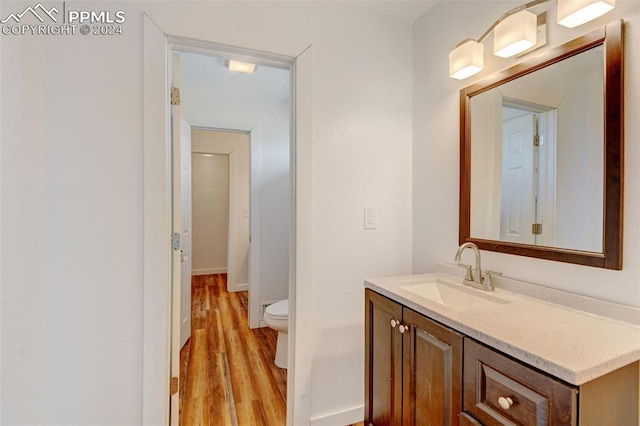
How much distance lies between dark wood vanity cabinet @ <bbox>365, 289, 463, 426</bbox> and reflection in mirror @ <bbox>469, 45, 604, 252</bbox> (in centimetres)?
59

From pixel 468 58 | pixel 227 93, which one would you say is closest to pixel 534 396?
pixel 468 58

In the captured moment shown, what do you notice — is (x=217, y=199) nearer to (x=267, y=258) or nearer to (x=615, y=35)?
(x=267, y=258)

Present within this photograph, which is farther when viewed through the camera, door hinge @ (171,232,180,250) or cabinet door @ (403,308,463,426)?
door hinge @ (171,232,180,250)

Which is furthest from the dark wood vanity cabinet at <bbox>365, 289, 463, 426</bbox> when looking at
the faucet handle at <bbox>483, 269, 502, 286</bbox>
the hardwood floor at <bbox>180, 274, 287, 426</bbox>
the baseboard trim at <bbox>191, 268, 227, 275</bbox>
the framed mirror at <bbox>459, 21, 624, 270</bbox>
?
the baseboard trim at <bbox>191, 268, 227, 275</bbox>

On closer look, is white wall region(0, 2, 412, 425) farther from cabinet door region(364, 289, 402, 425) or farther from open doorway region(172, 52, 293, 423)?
open doorway region(172, 52, 293, 423)

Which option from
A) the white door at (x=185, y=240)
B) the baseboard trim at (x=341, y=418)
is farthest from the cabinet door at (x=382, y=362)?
the white door at (x=185, y=240)

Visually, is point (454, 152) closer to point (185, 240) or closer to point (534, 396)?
point (534, 396)

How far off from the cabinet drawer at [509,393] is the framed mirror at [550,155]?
21.3 inches

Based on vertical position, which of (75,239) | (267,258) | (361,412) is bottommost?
(361,412)

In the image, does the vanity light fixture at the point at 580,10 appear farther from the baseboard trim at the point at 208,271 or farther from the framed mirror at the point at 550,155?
the baseboard trim at the point at 208,271

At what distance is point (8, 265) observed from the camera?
1.18 m

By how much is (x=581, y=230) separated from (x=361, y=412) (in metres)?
1.43

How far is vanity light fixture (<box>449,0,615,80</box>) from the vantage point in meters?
1.01

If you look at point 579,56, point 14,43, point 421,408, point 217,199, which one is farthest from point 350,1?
point 217,199
